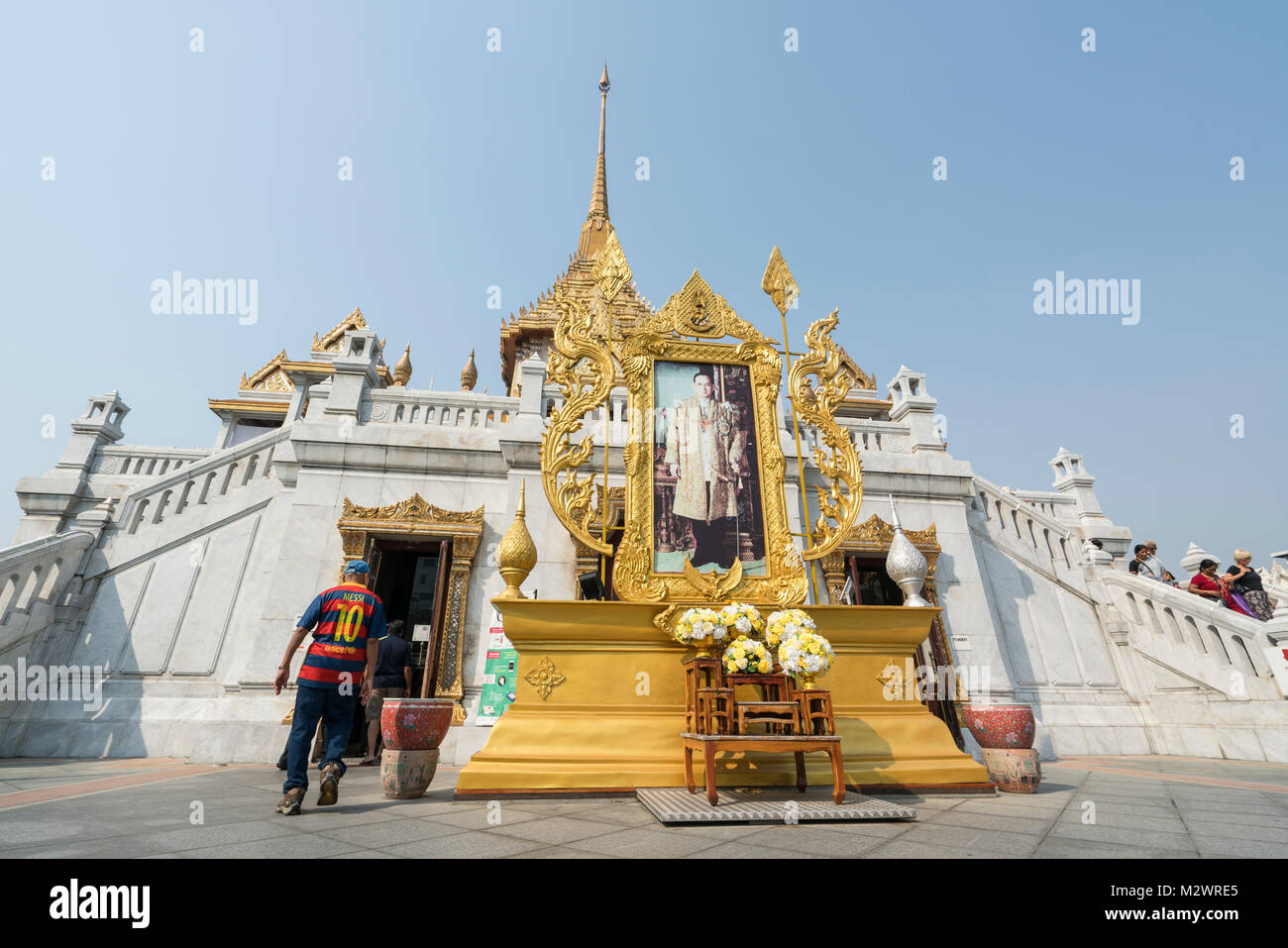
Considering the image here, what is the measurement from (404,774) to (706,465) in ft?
13.5

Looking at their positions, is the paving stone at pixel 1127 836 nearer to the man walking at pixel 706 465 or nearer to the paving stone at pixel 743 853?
the paving stone at pixel 743 853

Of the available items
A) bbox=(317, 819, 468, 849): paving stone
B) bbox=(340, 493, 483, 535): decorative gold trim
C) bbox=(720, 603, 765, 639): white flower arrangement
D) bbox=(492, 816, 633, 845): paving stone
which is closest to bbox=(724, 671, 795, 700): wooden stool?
bbox=(720, 603, 765, 639): white flower arrangement

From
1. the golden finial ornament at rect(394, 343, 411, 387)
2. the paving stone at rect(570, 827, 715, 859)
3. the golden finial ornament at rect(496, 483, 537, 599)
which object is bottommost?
the paving stone at rect(570, 827, 715, 859)

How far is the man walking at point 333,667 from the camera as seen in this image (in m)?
4.35

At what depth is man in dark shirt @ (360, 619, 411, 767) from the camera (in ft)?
27.1

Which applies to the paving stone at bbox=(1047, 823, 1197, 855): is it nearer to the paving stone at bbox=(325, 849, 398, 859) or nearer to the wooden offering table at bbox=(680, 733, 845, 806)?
the wooden offering table at bbox=(680, 733, 845, 806)

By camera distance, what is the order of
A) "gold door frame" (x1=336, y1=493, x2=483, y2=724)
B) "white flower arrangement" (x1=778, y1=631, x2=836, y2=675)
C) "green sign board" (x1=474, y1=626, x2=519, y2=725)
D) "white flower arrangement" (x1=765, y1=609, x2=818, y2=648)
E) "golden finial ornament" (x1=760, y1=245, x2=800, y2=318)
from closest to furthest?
"white flower arrangement" (x1=778, y1=631, x2=836, y2=675)
"white flower arrangement" (x1=765, y1=609, x2=818, y2=648)
"golden finial ornament" (x1=760, y1=245, x2=800, y2=318)
"green sign board" (x1=474, y1=626, x2=519, y2=725)
"gold door frame" (x1=336, y1=493, x2=483, y2=724)

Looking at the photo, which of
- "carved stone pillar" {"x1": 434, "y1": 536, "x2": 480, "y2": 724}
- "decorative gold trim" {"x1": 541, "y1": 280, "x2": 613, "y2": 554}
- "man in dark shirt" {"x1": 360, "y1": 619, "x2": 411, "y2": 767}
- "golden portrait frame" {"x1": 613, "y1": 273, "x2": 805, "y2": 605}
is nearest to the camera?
"golden portrait frame" {"x1": 613, "y1": 273, "x2": 805, "y2": 605}

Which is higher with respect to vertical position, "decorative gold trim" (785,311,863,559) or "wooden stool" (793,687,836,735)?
"decorative gold trim" (785,311,863,559)

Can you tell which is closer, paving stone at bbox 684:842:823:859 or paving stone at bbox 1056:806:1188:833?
paving stone at bbox 684:842:823:859

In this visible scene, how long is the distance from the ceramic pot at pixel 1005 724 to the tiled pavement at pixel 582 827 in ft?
1.43

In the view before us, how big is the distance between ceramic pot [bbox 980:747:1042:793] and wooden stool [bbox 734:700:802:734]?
196cm
